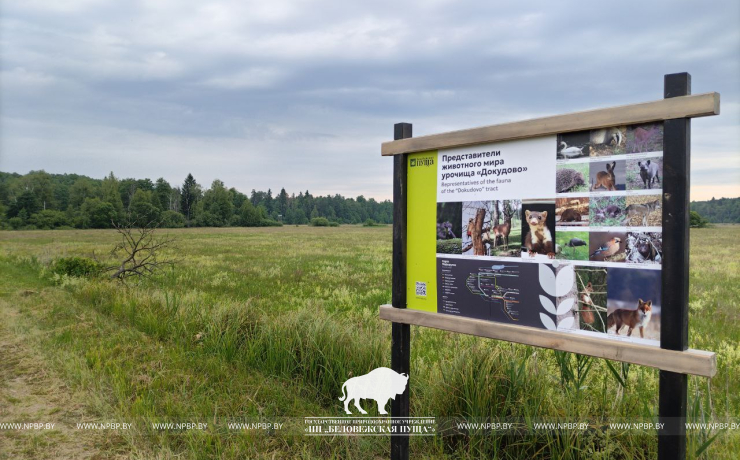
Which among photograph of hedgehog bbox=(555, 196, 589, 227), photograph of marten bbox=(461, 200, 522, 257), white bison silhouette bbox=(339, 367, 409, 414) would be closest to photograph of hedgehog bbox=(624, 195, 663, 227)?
photograph of hedgehog bbox=(555, 196, 589, 227)

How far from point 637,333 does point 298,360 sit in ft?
13.4

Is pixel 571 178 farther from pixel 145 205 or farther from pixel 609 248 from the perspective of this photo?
pixel 145 205

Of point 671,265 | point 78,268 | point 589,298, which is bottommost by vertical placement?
point 78,268

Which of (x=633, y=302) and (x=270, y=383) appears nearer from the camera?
(x=633, y=302)

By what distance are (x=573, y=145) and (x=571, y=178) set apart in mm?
207

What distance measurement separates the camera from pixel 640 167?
2738mm

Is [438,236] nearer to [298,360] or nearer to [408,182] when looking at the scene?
[408,182]

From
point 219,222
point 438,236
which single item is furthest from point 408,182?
point 219,222

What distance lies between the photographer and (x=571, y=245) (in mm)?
2975

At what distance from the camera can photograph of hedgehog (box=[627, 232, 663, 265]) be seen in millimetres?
2688

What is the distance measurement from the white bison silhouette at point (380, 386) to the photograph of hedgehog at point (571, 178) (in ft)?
6.55

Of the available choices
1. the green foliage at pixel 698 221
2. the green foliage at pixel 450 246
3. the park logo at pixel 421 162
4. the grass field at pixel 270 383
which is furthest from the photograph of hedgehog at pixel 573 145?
the green foliage at pixel 698 221

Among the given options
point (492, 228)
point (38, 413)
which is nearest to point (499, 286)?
point (492, 228)

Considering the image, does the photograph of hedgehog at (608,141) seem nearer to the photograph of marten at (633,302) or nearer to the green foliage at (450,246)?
the photograph of marten at (633,302)
